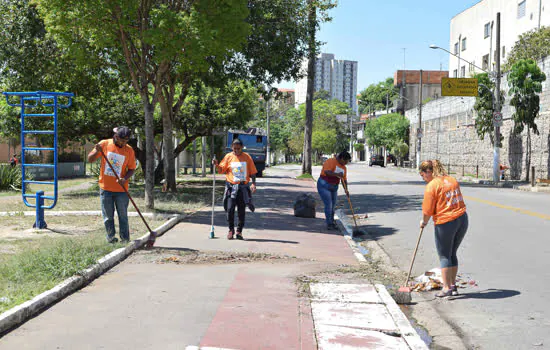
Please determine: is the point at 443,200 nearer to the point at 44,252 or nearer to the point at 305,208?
the point at 44,252

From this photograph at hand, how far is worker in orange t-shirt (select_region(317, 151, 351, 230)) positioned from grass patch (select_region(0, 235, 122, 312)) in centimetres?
514

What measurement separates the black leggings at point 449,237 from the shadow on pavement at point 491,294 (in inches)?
14.7

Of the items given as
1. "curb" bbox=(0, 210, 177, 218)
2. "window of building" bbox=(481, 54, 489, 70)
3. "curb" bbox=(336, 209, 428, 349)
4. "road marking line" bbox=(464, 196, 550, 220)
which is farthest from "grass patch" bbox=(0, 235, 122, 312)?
"window of building" bbox=(481, 54, 489, 70)

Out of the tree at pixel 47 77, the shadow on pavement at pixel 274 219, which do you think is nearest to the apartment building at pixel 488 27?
the tree at pixel 47 77

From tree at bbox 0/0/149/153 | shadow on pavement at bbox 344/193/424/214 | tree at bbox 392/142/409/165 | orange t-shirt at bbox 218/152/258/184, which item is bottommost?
shadow on pavement at bbox 344/193/424/214

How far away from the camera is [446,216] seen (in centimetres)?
678

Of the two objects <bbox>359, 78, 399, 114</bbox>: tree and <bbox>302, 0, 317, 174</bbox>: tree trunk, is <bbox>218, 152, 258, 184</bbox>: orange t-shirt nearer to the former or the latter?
<bbox>302, 0, 317, 174</bbox>: tree trunk

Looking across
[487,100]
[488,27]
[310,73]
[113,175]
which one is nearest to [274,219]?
[113,175]

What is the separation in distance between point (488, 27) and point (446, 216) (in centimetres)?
4871

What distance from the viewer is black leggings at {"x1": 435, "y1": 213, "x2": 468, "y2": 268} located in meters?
6.80

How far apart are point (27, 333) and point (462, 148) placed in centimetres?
4304

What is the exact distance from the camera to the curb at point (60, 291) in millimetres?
5074

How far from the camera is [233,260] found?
8531 millimetres

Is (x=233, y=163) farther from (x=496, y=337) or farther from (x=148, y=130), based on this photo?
(x=496, y=337)
